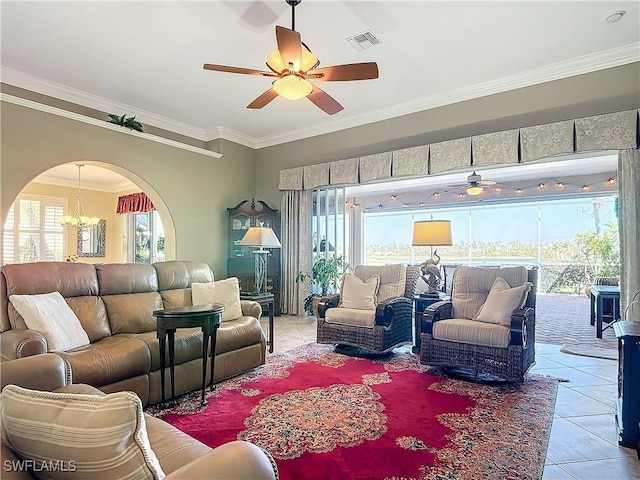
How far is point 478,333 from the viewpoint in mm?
3203

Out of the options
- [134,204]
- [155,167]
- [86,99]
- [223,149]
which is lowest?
[134,204]

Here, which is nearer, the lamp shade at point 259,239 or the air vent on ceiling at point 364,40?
the air vent on ceiling at point 364,40

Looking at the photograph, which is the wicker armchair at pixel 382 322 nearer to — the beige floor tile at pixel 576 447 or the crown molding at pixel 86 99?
the beige floor tile at pixel 576 447

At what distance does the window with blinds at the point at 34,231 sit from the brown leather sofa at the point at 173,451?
7.29 metres

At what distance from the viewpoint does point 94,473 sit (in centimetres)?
81

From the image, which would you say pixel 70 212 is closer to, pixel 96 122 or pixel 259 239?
pixel 96 122

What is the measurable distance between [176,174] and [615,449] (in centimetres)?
566

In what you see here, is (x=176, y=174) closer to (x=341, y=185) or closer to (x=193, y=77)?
(x=193, y=77)

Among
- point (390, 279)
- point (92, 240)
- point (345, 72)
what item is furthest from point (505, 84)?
point (92, 240)

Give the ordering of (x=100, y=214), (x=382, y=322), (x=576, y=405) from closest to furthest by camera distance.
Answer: (x=576, y=405), (x=382, y=322), (x=100, y=214)

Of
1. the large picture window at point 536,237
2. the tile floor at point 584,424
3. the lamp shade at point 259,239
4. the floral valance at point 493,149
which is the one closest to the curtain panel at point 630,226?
the floral valance at point 493,149

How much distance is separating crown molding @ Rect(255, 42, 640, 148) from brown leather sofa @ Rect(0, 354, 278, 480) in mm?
4652

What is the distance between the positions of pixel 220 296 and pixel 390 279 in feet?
6.37

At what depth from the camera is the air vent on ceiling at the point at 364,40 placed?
135 inches
